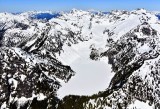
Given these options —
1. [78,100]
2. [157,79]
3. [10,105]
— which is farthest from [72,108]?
[157,79]

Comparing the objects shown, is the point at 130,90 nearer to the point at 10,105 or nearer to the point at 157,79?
the point at 157,79

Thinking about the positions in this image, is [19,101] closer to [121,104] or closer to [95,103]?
[95,103]

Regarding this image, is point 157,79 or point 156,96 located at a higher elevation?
point 157,79

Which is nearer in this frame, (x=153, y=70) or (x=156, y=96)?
(x=156, y=96)

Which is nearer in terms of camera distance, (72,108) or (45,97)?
(72,108)

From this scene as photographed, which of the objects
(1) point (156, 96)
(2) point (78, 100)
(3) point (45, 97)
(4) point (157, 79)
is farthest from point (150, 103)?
(3) point (45, 97)

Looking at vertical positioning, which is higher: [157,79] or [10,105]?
[157,79]

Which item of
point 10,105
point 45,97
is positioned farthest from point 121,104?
point 10,105

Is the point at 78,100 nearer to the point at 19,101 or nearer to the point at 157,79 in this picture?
the point at 19,101
